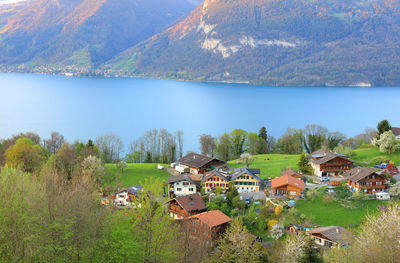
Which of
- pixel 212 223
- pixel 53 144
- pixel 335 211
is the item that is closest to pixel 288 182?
pixel 335 211

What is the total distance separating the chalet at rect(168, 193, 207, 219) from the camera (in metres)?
33.2

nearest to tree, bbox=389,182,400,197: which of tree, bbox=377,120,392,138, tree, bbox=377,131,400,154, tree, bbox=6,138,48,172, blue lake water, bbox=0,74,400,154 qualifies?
tree, bbox=377,131,400,154

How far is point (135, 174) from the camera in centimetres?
4831

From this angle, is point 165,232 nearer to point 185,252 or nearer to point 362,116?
point 185,252

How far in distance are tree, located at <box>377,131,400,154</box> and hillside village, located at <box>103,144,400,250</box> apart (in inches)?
207

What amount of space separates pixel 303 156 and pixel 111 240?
3484 cm

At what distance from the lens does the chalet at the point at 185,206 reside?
33.2 metres

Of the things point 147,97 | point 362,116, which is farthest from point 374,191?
point 147,97

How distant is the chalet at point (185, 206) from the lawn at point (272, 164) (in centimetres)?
1352

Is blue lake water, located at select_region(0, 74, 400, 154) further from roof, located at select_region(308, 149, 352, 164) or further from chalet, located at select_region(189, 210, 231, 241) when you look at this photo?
chalet, located at select_region(189, 210, 231, 241)

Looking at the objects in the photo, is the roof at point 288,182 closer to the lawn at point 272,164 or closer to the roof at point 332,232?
the lawn at point 272,164

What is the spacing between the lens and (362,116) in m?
120

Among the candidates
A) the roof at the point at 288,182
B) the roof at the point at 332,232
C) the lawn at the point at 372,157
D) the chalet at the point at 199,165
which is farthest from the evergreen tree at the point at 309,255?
the lawn at the point at 372,157

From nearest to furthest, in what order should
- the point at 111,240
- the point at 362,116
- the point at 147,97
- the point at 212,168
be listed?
1. the point at 111,240
2. the point at 212,168
3. the point at 362,116
4. the point at 147,97
